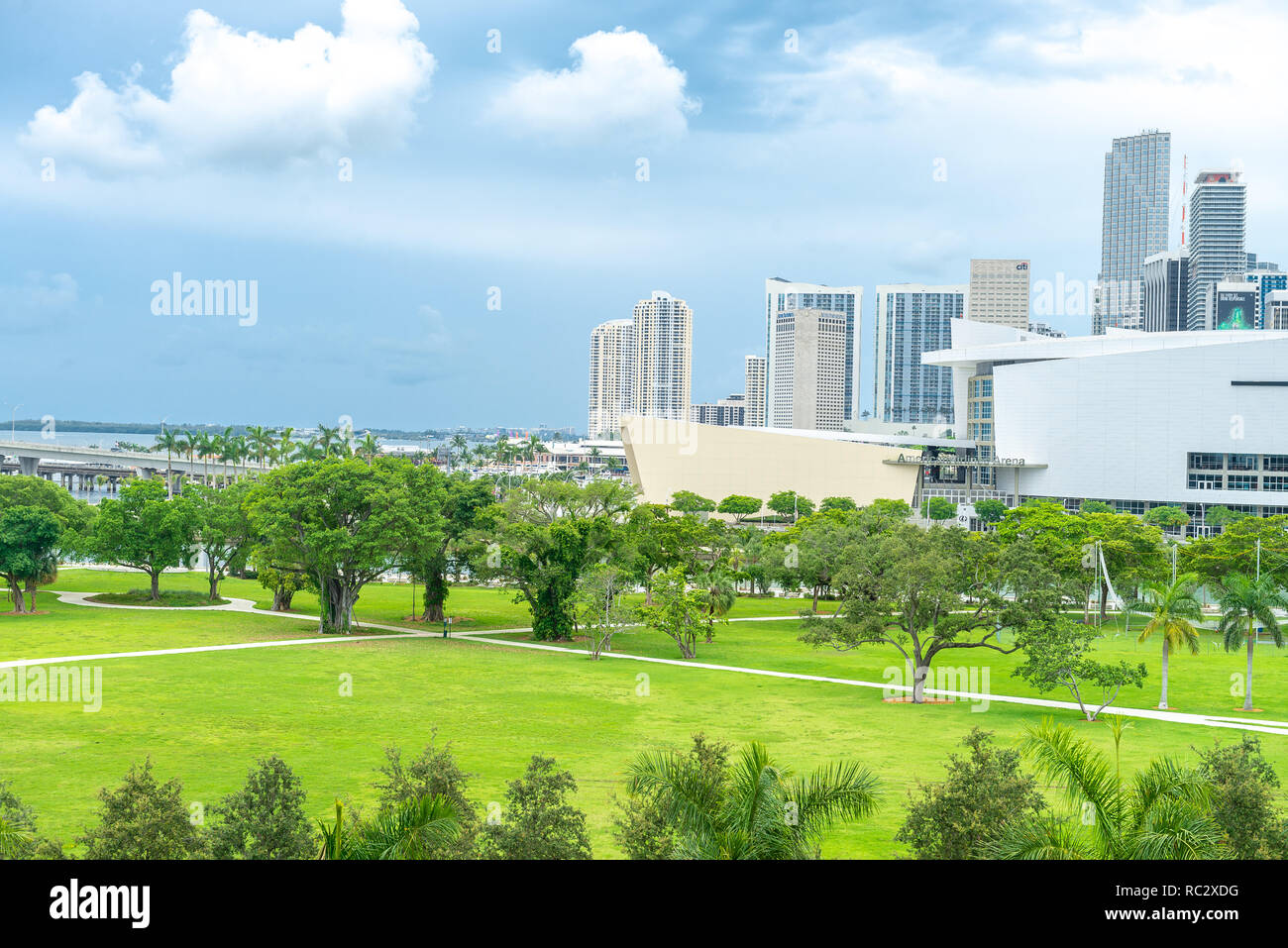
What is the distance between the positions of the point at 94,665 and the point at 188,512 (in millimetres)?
19834

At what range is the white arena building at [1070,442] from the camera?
93750 millimetres

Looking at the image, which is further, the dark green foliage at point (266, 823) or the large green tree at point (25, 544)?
the large green tree at point (25, 544)

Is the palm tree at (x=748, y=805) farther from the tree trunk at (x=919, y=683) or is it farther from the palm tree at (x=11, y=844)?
the tree trunk at (x=919, y=683)

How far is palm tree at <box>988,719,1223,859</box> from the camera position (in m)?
11.2

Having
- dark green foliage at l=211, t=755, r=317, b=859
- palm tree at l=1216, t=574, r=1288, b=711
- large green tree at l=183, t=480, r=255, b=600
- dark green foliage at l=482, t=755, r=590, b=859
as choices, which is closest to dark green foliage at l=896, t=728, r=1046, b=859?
dark green foliage at l=482, t=755, r=590, b=859

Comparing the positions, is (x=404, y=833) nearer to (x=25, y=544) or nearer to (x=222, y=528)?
(x=25, y=544)

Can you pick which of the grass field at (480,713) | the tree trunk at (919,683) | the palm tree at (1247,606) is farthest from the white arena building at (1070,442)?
the tree trunk at (919,683)

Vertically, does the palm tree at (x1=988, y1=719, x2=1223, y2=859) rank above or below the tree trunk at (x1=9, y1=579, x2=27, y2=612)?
above

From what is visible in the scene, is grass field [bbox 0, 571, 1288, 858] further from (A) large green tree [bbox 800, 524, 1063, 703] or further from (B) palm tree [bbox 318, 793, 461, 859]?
(B) palm tree [bbox 318, 793, 461, 859]
